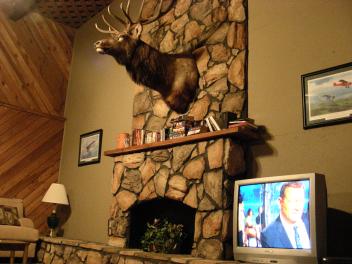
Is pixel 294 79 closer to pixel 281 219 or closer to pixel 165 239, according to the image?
pixel 281 219

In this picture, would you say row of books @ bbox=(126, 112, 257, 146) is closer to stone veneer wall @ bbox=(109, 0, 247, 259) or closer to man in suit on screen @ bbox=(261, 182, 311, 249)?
stone veneer wall @ bbox=(109, 0, 247, 259)

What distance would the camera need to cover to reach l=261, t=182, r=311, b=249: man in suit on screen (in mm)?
2258

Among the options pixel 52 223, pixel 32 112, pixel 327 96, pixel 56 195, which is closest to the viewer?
pixel 327 96

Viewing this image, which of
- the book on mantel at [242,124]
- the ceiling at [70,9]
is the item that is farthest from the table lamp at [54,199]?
the book on mantel at [242,124]

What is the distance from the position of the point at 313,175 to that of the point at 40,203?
14.3 feet

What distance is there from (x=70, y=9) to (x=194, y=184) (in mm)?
4014

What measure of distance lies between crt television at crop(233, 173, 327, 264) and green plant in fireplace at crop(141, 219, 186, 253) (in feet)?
2.64

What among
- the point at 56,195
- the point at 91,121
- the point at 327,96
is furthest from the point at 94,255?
the point at 327,96

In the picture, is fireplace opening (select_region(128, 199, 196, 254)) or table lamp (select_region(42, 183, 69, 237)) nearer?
fireplace opening (select_region(128, 199, 196, 254))

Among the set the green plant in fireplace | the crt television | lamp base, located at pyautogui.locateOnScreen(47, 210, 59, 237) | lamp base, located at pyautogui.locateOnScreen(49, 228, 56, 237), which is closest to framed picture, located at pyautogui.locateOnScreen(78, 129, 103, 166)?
lamp base, located at pyautogui.locateOnScreen(47, 210, 59, 237)

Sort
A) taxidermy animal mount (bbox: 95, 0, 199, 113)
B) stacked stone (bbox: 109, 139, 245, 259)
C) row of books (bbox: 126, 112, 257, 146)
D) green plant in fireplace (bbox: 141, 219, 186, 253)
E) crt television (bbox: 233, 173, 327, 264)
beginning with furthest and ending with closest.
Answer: taxidermy animal mount (bbox: 95, 0, 199, 113)
green plant in fireplace (bbox: 141, 219, 186, 253)
row of books (bbox: 126, 112, 257, 146)
stacked stone (bbox: 109, 139, 245, 259)
crt television (bbox: 233, 173, 327, 264)

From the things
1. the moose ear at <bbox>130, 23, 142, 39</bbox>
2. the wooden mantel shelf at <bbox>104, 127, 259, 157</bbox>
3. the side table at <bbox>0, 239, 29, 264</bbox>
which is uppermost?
the moose ear at <bbox>130, 23, 142, 39</bbox>

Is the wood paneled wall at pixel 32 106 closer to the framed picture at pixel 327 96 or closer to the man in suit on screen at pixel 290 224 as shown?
the man in suit on screen at pixel 290 224

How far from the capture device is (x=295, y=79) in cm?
296
